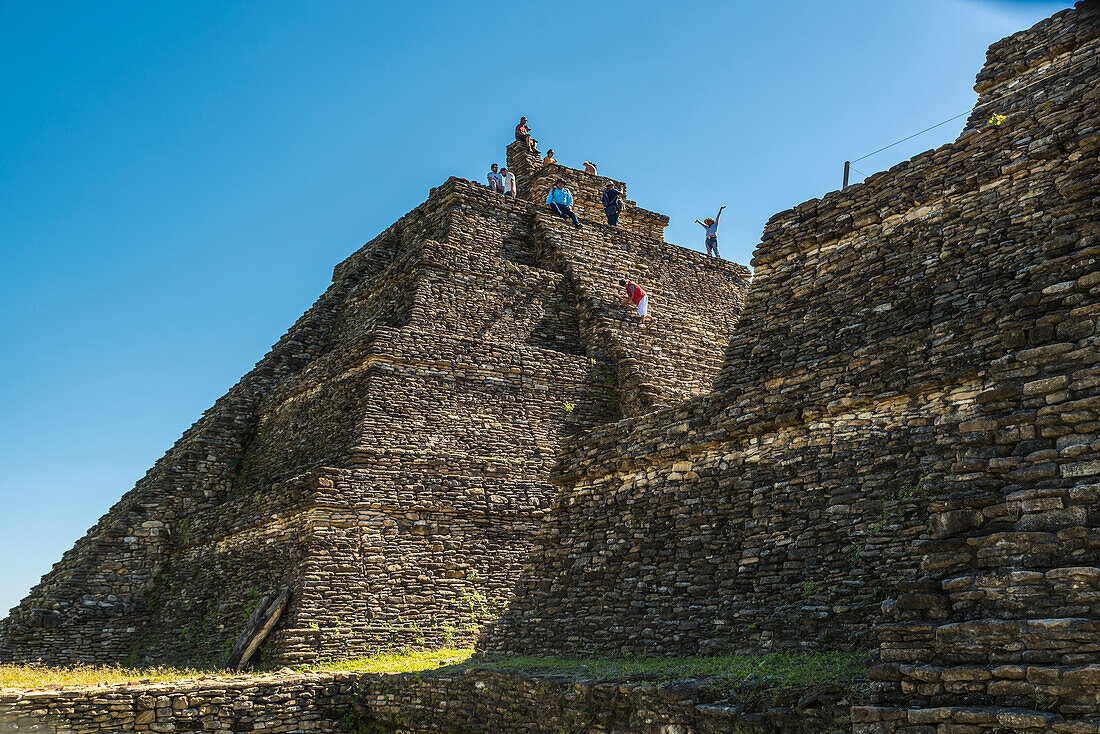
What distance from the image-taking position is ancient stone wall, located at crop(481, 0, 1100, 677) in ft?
22.7

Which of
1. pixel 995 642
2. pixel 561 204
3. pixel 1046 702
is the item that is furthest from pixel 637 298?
pixel 1046 702

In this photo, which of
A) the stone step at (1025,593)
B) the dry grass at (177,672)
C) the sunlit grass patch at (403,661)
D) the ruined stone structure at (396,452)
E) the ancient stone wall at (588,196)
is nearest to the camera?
the stone step at (1025,593)

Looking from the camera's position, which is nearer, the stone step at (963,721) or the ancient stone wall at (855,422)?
the stone step at (963,721)

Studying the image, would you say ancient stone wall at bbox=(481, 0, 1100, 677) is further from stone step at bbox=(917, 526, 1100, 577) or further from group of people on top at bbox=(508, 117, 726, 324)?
group of people on top at bbox=(508, 117, 726, 324)

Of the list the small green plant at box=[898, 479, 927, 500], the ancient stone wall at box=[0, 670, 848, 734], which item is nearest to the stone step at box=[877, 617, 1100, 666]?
the ancient stone wall at box=[0, 670, 848, 734]

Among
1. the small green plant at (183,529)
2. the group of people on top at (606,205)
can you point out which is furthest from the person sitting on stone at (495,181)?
the small green plant at (183,529)

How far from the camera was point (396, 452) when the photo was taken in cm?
1578

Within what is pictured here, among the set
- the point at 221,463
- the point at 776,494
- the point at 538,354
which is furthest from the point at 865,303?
the point at 221,463

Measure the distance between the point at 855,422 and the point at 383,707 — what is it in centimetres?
757

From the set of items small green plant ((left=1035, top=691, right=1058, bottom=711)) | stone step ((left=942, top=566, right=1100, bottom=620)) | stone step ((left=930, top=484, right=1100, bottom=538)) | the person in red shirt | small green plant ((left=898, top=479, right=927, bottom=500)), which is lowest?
small green plant ((left=1035, top=691, right=1058, bottom=711))

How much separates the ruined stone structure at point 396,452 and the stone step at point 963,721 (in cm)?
991

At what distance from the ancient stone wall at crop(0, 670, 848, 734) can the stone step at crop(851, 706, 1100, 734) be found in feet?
4.55

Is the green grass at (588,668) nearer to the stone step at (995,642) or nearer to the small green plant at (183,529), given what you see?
the stone step at (995,642)

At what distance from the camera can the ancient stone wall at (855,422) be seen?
6922mm
